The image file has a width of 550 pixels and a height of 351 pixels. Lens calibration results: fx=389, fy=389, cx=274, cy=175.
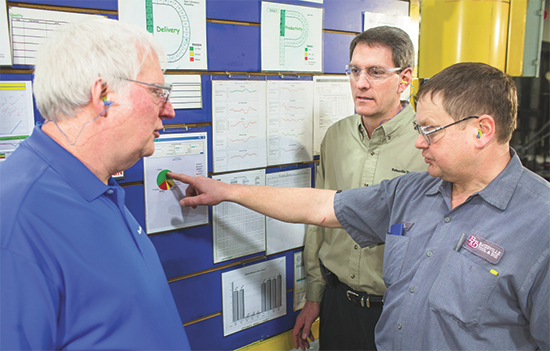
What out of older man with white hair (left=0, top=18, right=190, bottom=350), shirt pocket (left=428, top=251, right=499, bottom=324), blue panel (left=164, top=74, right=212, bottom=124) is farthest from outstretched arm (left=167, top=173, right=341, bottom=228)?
older man with white hair (left=0, top=18, right=190, bottom=350)

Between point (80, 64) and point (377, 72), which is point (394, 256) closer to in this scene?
point (377, 72)

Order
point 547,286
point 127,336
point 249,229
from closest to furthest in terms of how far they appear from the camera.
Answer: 1. point 127,336
2. point 547,286
3. point 249,229

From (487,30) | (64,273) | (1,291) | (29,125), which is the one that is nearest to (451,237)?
(64,273)

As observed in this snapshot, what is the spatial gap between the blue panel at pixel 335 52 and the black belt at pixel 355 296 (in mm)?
1114

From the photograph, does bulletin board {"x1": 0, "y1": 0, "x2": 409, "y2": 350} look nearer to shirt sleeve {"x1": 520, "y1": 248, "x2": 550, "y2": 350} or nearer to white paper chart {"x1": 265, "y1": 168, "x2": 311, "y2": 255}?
white paper chart {"x1": 265, "y1": 168, "x2": 311, "y2": 255}

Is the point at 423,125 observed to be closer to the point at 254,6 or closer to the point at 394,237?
the point at 394,237

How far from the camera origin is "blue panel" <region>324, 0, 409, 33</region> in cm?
212

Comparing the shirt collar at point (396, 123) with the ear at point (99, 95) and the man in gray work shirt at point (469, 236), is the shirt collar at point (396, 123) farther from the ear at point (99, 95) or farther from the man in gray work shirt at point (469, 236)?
the ear at point (99, 95)

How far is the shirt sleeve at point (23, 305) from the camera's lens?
0.76m

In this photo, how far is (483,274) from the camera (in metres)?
1.12

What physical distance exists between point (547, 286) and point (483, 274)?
0.15 m

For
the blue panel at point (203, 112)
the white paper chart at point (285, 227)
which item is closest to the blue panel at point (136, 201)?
→ the blue panel at point (203, 112)

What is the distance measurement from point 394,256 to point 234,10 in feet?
4.14

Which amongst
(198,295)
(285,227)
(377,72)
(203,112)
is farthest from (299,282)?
(377,72)
